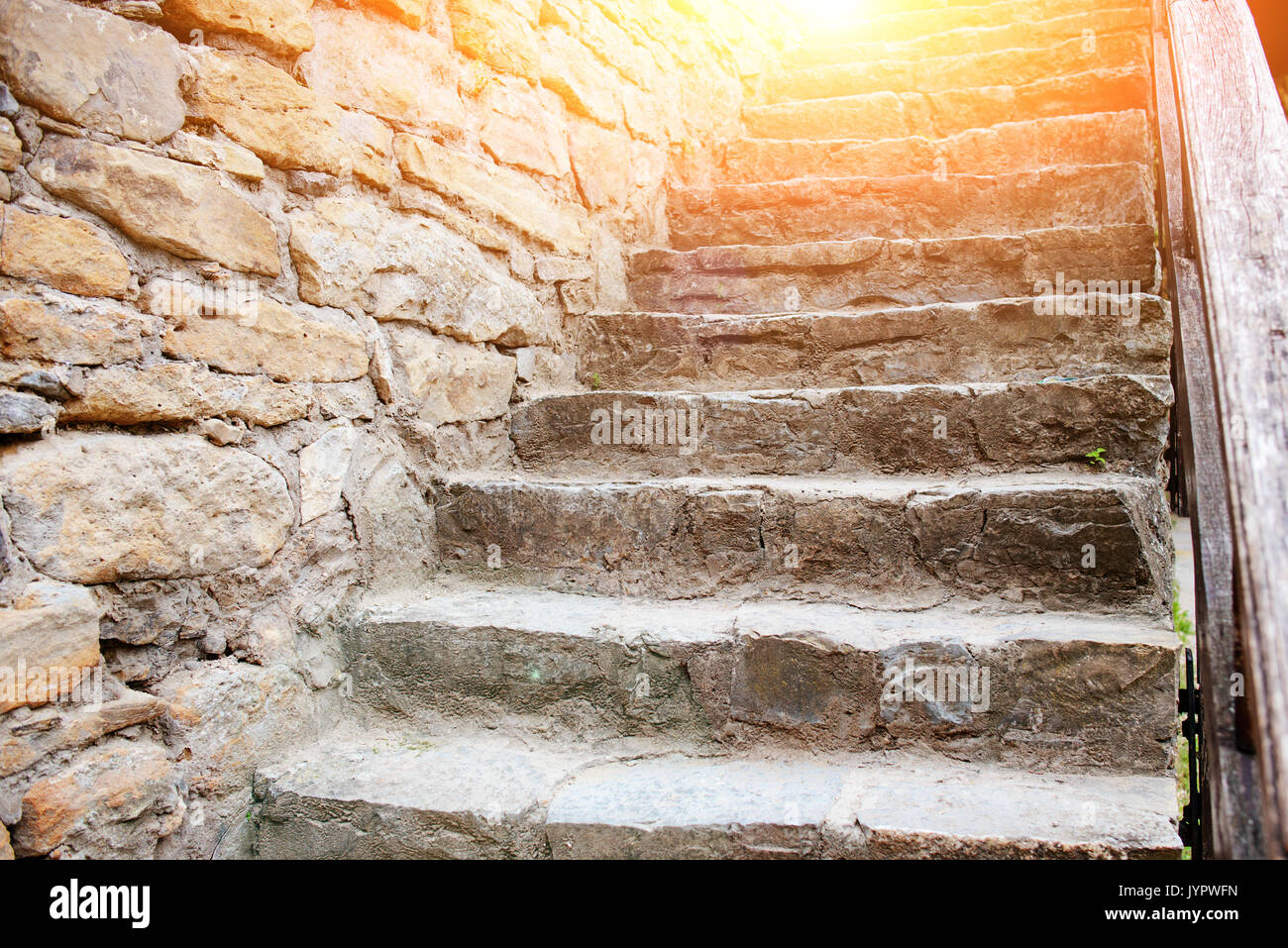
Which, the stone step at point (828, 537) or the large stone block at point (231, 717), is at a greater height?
the stone step at point (828, 537)

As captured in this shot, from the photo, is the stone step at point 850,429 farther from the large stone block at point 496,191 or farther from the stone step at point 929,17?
the stone step at point 929,17

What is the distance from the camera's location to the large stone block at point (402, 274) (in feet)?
5.89

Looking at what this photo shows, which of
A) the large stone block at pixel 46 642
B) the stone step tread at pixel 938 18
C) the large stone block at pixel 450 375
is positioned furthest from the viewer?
the stone step tread at pixel 938 18

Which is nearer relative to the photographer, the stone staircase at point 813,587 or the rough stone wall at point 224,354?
the rough stone wall at point 224,354

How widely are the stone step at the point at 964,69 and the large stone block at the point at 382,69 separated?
217 cm

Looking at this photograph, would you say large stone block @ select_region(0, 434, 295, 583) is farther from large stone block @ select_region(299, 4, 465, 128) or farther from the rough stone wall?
large stone block @ select_region(299, 4, 465, 128)

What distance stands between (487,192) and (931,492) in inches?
52.4

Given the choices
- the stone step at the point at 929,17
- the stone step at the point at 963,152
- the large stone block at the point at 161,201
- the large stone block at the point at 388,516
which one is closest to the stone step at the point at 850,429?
the large stone block at the point at 388,516

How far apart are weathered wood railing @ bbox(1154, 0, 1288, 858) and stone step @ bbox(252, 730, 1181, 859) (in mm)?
202

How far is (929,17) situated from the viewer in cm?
437

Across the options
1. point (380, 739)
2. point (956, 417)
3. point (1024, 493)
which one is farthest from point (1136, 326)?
point (380, 739)

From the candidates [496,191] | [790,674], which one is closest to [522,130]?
[496,191]

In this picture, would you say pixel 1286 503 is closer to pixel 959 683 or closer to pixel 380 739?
pixel 959 683

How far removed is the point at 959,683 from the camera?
5.03 ft
